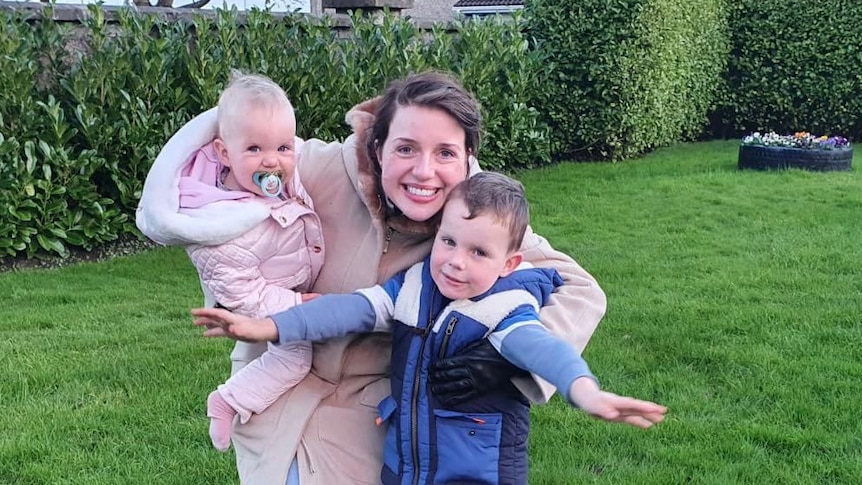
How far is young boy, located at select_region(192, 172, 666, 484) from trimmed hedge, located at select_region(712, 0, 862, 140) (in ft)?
42.8

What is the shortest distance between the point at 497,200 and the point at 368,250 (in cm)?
44

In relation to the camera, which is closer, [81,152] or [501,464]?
[501,464]

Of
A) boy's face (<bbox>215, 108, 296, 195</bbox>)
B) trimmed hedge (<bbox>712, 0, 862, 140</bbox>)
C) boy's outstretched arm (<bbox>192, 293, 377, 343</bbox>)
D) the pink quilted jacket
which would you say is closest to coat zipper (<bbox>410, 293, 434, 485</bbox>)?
boy's outstretched arm (<bbox>192, 293, 377, 343</bbox>)

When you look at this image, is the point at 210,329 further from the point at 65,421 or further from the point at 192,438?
the point at 65,421

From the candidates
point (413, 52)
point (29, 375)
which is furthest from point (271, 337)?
point (413, 52)

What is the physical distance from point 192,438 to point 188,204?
82.0 inches

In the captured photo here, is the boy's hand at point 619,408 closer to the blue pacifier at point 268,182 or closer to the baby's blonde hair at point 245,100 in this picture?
the blue pacifier at point 268,182

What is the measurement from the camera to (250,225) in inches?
89.9

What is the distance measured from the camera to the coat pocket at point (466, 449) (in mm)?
2145

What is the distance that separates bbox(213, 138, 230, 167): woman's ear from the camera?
7.81ft

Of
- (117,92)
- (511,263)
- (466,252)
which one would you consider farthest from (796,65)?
(466,252)

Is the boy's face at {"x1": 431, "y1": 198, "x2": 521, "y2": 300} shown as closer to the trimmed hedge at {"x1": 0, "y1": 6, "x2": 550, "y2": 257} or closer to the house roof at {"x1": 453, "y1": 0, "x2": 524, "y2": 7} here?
the trimmed hedge at {"x1": 0, "y1": 6, "x2": 550, "y2": 257}

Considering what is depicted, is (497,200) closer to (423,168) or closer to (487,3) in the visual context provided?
(423,168)

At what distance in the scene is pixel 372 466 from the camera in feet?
7.77
